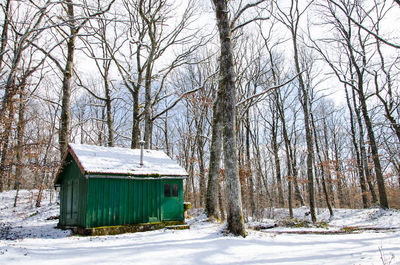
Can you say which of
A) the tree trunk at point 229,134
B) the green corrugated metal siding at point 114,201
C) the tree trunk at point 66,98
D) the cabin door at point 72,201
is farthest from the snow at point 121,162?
the tree trunk at point 229,134


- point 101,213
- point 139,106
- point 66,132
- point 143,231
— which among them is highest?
point 139,106

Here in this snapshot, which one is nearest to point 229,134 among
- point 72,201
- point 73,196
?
point 73,196

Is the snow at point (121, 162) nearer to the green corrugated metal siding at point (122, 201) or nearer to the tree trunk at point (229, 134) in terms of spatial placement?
the green corrugated metal siding at point (122, 201)

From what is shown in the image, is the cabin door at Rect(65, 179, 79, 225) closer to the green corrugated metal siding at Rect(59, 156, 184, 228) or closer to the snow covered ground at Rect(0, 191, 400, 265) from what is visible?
the green corrugated metal siding at Rect(59, 156, 184, 228)

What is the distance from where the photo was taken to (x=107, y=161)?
10633mm

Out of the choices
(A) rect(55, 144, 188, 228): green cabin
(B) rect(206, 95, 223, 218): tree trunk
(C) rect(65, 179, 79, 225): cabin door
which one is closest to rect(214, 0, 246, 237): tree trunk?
(B) rect(206, 95, 223, 218): tree trunk

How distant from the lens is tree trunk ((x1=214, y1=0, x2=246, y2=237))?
7.86 m

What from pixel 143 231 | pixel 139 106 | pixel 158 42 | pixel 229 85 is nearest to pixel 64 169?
pixel 143 231

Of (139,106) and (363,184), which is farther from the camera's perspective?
(363,184)

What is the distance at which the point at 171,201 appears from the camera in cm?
1130

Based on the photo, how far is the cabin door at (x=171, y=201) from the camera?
11055 mm

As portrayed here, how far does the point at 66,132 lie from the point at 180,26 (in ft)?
31.7

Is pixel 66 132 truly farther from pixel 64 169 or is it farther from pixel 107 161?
pixel 107 161

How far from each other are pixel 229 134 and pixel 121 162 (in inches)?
200
